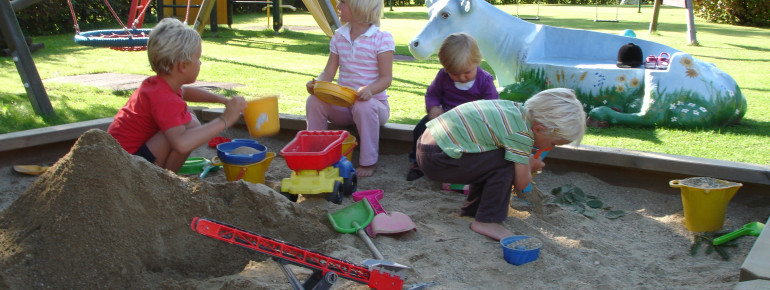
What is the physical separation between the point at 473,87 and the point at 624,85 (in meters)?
1.72

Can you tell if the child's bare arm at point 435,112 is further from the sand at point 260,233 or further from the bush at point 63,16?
the bush at point 63,16

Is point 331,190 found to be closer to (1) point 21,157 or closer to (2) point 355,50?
(2) point 355,50

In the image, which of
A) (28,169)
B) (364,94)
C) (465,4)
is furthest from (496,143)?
(465,4)

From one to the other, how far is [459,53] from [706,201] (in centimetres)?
141

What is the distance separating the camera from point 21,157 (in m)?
3.41

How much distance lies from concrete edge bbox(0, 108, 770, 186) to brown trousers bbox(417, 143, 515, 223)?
77 centimetres

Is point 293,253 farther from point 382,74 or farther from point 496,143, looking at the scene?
point 382,74

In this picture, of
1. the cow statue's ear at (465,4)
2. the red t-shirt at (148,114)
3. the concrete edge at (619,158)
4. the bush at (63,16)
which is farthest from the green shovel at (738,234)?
the bush at (63,16)

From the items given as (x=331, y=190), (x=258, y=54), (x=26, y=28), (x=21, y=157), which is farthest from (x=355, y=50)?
(x=26, y=28)

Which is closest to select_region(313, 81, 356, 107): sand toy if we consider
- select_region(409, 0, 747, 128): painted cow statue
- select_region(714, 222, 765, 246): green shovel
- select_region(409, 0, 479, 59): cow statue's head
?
select_region(409, 0, 747, 128): painted cow statue

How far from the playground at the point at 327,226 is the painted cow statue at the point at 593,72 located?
616mm

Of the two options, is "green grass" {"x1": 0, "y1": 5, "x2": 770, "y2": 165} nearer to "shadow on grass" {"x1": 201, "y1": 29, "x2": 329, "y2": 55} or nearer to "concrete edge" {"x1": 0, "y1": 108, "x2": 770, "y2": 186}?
"shadow on grass" {"x1": 201, "y1": 29, "x2": 329, "y2": 55}

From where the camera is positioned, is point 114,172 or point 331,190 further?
point 331,190

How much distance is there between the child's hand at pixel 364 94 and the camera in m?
3.60
